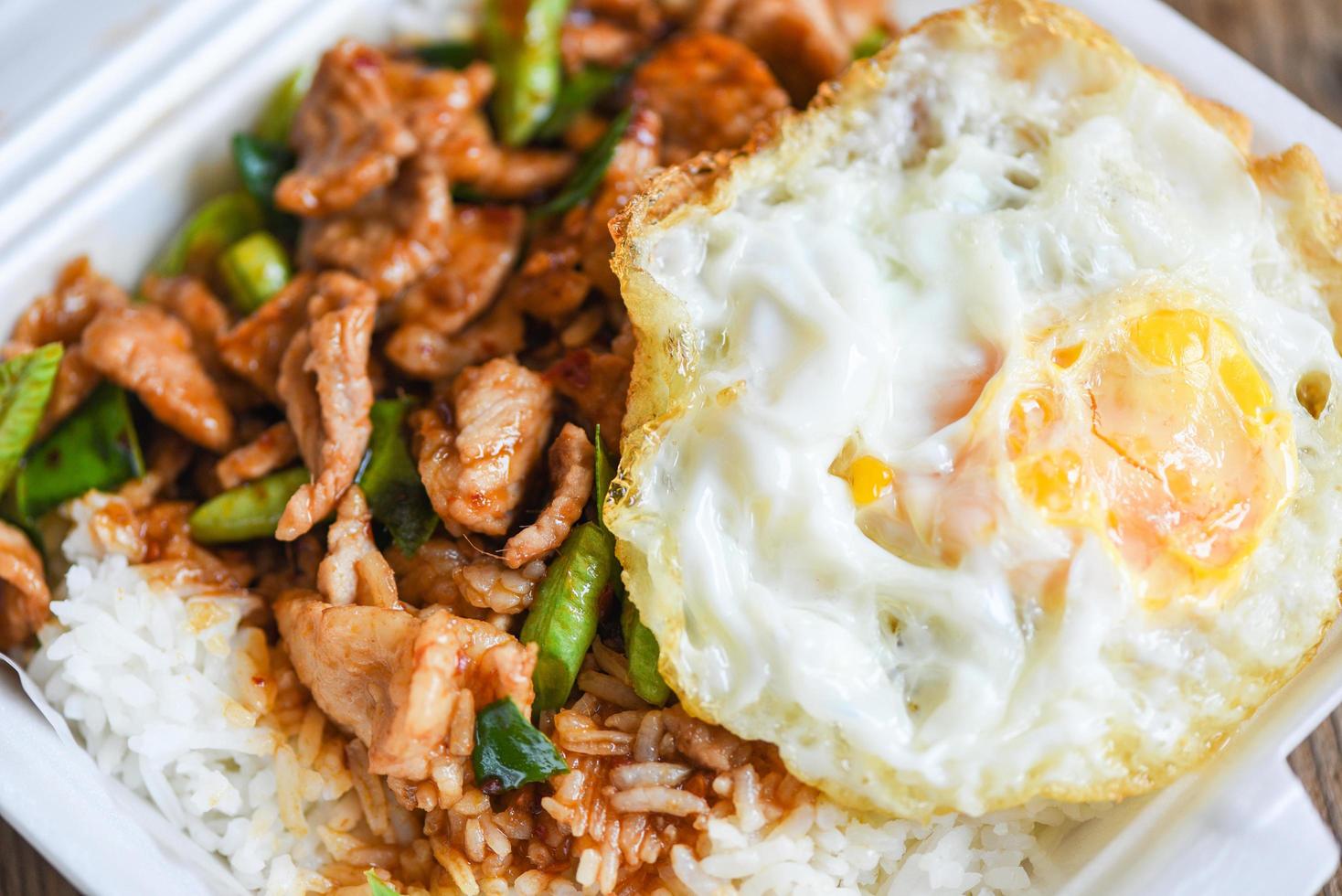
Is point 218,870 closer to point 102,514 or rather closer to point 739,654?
point 102,514

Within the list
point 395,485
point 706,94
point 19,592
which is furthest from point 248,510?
point 706,94

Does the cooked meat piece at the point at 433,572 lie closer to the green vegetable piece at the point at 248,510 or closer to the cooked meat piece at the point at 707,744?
the green vegetable piece at the point at 248,510

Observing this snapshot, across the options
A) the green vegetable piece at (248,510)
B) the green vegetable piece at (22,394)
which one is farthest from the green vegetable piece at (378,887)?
the green vegetable piece at (22,394)

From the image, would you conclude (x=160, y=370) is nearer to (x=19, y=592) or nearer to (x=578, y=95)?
(x=19, y=592)

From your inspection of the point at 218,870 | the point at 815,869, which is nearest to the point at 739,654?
the point at 815,869

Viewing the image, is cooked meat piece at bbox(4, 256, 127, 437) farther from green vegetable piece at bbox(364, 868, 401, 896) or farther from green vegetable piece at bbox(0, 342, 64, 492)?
green vegetable piece at bbox(364, 868, 401, 896)
